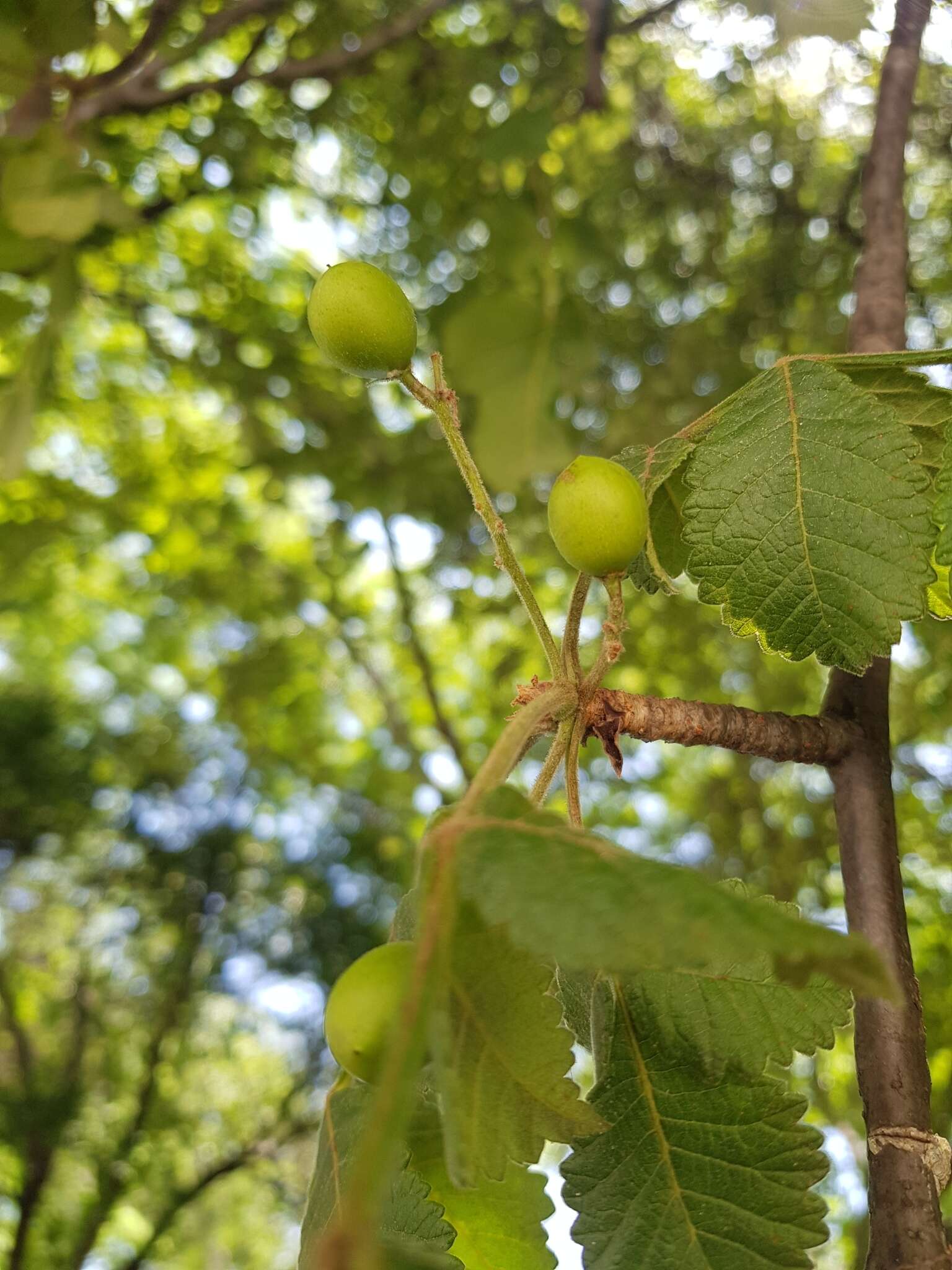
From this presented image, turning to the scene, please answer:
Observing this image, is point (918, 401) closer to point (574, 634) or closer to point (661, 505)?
point (661, 505)

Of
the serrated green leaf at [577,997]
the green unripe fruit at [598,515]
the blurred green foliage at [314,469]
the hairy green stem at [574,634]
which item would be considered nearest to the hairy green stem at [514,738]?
the hairy green stem at [574,634]

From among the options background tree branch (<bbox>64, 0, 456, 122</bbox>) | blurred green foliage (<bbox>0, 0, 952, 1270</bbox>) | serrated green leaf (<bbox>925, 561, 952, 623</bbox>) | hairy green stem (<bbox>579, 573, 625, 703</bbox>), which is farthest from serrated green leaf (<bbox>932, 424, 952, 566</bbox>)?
background tree branch (<bbox>64, 0, 456, 122</bbox>)

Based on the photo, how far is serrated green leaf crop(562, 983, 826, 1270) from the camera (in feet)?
2.45

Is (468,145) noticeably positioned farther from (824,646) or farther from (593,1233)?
(593,1233)

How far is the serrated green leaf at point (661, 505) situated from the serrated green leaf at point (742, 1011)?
1.10 feet

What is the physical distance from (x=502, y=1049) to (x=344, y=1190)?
0.25 meters

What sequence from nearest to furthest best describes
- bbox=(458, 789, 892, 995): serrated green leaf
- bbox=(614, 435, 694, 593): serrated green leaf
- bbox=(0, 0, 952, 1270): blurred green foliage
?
bbox=(458, 789, 892, 995): serrated green leaf < bbox=(614, 435, 694, 593): serrated green leaf < bbox=(0, 0, 952, 1270): blurred green foliage

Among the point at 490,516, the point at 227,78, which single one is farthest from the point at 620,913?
the point at 227,78

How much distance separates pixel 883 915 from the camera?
0.90m

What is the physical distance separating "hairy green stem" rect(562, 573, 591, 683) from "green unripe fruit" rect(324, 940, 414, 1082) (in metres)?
0.31

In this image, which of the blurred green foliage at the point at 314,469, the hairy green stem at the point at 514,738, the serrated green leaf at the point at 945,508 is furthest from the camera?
the blurred green foliage at the point at 314,469

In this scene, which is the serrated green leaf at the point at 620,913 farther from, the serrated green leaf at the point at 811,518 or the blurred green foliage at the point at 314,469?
the blurred green foliage at the point at 314,469

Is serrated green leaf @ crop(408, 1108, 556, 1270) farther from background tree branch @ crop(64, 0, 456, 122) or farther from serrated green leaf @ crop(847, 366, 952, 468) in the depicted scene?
background tree branch @ crop(64, 0, 456, 122)

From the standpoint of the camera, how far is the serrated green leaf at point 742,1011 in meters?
0.78
